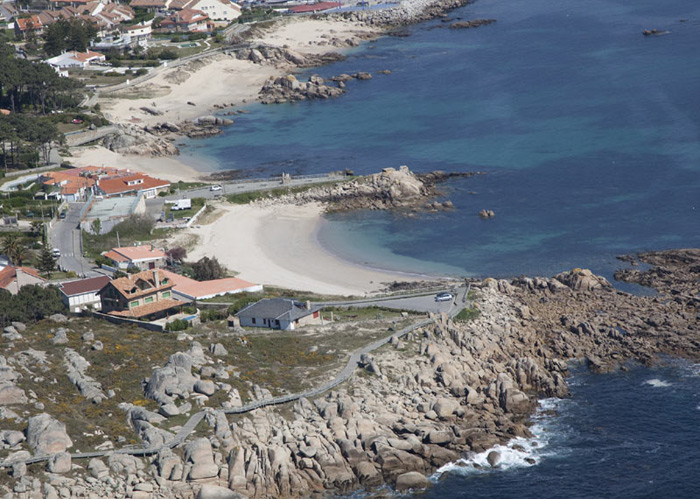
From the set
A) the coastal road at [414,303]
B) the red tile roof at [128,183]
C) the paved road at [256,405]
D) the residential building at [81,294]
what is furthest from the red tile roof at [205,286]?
the red tile roof at [128,183]

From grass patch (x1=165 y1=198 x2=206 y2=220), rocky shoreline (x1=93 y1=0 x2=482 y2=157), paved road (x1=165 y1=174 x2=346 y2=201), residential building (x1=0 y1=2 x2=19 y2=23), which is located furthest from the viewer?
residential building (x1=0 y1=2 x2=19 y2=23)

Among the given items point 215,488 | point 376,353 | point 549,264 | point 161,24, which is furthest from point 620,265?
point 161,24

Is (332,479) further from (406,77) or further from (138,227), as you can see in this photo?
(406,77)

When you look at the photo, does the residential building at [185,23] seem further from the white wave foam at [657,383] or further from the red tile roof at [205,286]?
the white wave foam at [657,383]

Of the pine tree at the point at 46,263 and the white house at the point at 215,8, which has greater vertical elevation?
the white house at the point at 215,8

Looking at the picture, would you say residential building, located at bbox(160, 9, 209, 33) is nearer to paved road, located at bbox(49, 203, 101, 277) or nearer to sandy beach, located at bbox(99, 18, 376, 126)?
sandy beach, located at bbox(99, 18, 376, 126)

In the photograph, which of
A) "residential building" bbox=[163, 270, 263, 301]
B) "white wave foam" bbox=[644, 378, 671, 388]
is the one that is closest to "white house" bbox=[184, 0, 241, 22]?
"residential building" bbox=[163, 270, 263, 301]
